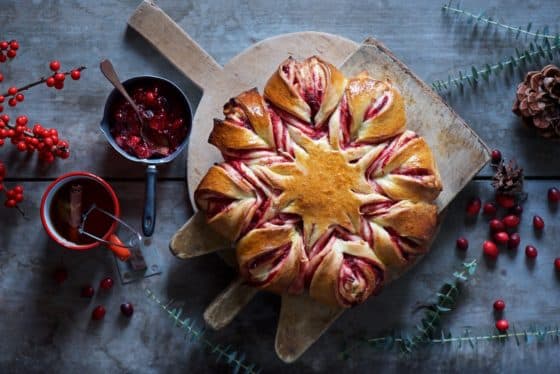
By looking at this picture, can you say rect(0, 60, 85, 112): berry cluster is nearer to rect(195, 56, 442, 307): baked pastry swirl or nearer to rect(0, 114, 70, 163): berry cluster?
rect(0, 114, 70, 163): berry cluster

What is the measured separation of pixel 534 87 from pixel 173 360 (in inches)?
46.8

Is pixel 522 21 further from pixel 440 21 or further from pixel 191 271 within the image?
pixel 191 271

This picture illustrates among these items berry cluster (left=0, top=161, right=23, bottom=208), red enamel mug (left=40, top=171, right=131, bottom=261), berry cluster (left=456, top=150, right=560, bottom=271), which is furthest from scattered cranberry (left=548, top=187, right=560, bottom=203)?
berry cluster (left=0, top=161, right=23, bottom=208)

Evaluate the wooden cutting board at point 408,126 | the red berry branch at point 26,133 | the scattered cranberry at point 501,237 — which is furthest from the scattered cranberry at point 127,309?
the scattered cranberry at point 501,237

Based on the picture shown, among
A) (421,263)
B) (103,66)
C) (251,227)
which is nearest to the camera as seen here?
(251,227)

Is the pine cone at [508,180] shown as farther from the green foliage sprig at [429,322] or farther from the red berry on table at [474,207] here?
the green foliage sprig at [429,322]

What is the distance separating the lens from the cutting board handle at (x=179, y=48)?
1.88 m

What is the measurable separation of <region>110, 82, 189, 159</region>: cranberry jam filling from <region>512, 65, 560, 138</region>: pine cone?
876mm

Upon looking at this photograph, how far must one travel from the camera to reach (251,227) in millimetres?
1670

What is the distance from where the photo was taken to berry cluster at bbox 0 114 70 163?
5.83 ft

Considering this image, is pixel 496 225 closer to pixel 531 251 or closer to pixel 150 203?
pixel 531 251

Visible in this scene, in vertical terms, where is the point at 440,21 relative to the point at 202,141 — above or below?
above

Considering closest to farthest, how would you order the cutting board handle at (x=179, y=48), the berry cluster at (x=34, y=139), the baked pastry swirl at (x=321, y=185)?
the baked pastry swirl at (x=321, y=185), the berry cluster at (x=34, y=139), the cutting board handle at (x=179, y=48)

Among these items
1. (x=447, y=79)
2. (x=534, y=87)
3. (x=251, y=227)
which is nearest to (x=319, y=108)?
(x=251, y=227)
